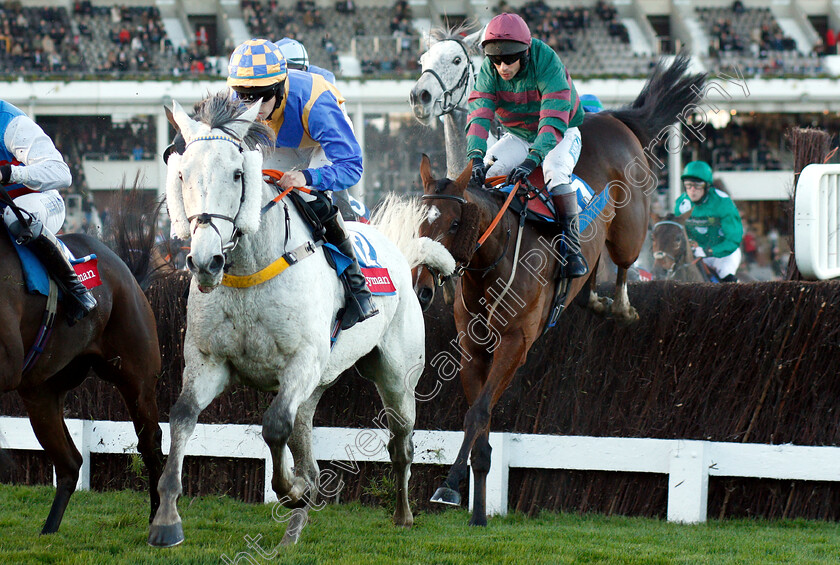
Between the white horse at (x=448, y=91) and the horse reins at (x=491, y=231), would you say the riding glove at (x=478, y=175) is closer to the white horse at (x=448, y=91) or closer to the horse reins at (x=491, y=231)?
the horse reins at (x=491, y=231)

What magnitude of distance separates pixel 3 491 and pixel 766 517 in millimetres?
4362

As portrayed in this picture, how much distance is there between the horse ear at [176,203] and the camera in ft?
11.2

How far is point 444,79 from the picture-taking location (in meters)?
7.15

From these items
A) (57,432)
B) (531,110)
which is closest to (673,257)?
(531,110)

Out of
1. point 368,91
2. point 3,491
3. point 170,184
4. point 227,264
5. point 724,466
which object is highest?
point 368,91

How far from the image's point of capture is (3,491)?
5781 millimetres

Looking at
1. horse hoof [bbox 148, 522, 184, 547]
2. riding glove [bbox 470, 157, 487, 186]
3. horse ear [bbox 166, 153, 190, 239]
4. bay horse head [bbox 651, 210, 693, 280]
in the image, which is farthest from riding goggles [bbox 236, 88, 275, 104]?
bay horse head [bbox 651, 210, 693, 280]

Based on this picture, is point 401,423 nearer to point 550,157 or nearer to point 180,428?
point 180,428

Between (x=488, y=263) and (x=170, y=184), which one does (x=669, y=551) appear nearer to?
(x=488, y=263)

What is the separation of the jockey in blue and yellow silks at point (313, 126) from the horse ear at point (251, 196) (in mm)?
395

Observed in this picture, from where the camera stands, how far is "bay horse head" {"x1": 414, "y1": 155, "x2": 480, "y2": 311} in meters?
4.90

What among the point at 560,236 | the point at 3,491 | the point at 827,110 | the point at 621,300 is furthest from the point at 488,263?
the point at 827,110

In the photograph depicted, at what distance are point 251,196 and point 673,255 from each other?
6.21 metres

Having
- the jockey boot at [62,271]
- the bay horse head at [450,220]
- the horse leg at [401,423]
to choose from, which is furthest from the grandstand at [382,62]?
the jockey boot at [62,271]
